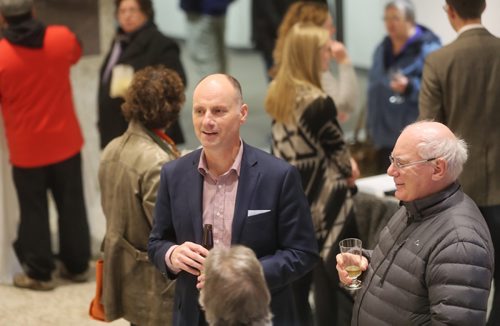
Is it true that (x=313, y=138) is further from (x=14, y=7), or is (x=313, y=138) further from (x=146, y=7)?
(x=14, y=7)

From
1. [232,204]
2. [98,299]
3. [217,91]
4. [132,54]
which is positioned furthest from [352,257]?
[132,54]

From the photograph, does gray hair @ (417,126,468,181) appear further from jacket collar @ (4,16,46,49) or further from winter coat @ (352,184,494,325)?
jacket collar @ (4,16,46,49)

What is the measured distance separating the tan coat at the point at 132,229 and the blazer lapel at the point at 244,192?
2.44 feet

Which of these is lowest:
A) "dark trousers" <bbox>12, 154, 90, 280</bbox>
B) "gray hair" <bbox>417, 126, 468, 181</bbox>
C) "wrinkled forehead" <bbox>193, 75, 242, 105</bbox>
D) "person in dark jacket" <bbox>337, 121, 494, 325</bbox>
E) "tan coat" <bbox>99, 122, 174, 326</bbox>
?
"dark trousers" <bbox>12, 154, 90, 280</bbox>

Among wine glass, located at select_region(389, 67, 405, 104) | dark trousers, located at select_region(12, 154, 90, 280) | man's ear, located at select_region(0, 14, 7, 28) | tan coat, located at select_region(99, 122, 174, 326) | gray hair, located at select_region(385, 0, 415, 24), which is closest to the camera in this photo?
tan coat, located at select_region(99, 122, 174, 326)

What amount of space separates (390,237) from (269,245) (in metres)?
0.44

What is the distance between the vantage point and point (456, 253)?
109 inches

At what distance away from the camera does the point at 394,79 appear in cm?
617

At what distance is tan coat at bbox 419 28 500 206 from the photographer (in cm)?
436

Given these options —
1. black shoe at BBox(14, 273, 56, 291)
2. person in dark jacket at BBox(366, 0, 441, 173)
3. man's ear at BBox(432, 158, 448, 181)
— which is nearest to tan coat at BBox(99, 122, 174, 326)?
man's ear at BBox(432, 158, 448, 181)

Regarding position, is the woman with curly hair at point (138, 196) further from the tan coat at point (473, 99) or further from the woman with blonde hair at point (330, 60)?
the woman with blonde hair at point (330, 60)

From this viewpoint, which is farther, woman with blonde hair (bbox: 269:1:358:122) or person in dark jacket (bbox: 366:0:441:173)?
person in dark jacket (bbox: 366:0:441:173)

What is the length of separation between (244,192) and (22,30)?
2645mm

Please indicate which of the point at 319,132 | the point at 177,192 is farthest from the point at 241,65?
the point at 177,192
